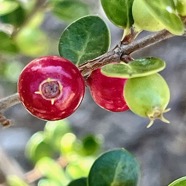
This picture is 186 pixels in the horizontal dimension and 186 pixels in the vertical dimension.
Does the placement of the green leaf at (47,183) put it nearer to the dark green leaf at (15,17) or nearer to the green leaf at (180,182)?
the dark green leaf at (15,17)

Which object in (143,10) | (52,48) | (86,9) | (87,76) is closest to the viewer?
(143,10)

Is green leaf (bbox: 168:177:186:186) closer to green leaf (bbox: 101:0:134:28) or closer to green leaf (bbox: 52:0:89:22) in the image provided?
green leaf (bbox: 101:0:134:28)

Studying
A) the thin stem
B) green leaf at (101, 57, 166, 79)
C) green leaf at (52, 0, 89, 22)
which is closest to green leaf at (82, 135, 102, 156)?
green leaf at (52, 0, 89, 22)

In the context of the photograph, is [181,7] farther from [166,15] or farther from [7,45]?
[7,45]

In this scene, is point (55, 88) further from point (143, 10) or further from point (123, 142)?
point (123, 142)

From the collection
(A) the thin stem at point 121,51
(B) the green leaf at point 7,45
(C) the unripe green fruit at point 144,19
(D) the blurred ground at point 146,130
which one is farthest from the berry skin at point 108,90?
(D) the blurred ground at point 146,130

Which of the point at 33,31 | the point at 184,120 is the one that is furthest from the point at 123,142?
the point at 33,31
